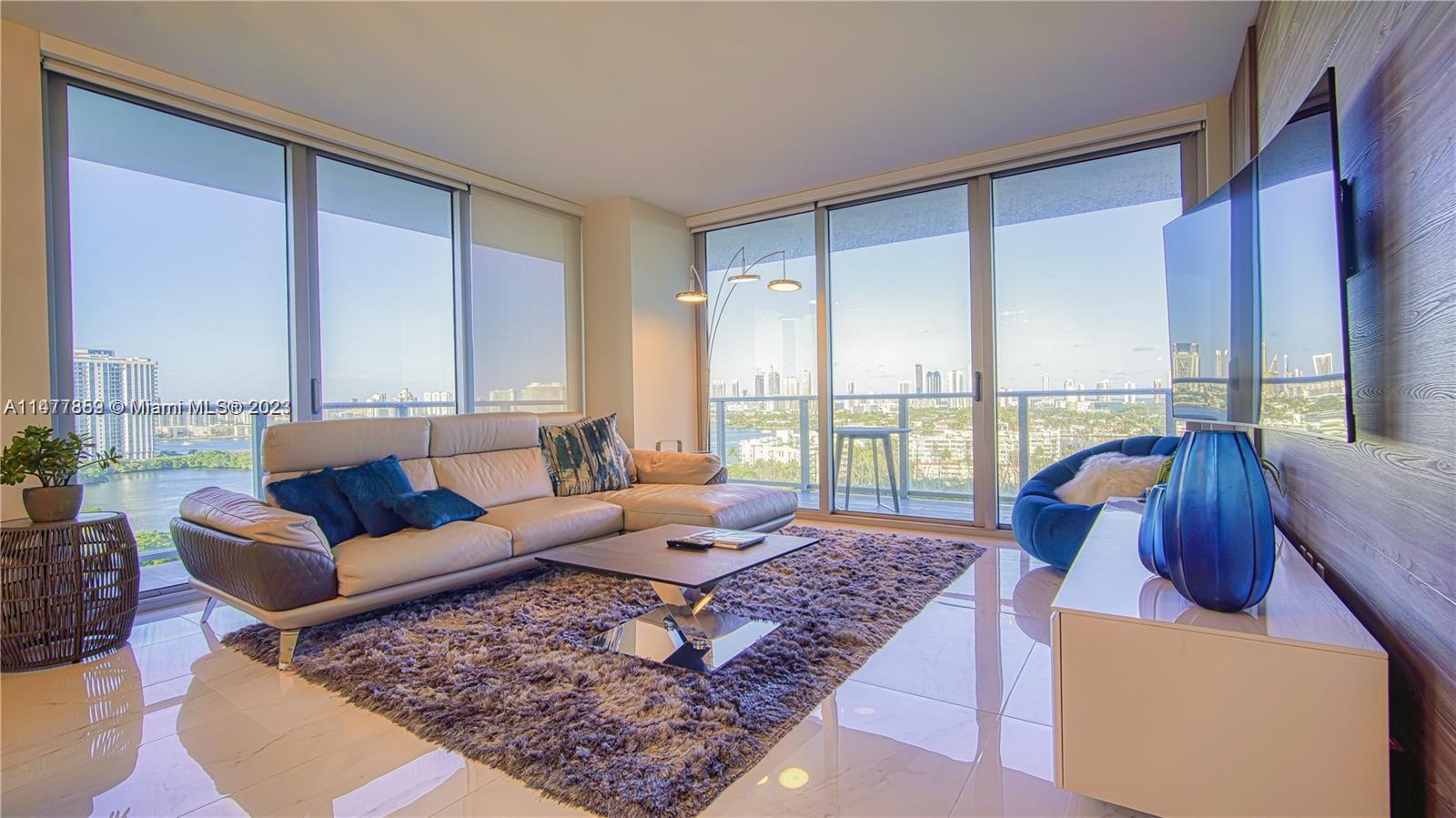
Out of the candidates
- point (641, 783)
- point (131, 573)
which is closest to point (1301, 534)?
point (641, 783)

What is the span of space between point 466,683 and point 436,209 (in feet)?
11.3

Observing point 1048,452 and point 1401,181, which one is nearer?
point 1401,181

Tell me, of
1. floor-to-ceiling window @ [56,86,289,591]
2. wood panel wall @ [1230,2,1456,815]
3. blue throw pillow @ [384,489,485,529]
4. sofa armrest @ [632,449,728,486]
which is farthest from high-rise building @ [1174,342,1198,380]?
floor-to-ceiling window @ [56,86,289,591]

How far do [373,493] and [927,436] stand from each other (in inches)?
141

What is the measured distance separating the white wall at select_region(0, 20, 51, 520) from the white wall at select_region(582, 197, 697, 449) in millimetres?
3149

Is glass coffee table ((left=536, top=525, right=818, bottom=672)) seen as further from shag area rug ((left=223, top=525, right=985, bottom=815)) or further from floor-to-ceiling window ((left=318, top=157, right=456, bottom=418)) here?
floor-to-ceiling window ((left=318, top=157, right=456, bottom=418))

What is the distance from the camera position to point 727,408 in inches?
223

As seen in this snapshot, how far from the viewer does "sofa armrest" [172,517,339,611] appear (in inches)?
87.5

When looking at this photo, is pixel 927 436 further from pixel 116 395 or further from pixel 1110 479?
pixel 116 395

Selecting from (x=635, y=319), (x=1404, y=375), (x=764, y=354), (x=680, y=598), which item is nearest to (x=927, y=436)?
(x=764, y=354)

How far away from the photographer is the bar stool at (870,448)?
4.87 metres

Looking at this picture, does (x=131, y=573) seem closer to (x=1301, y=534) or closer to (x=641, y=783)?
(x=641, y=783)

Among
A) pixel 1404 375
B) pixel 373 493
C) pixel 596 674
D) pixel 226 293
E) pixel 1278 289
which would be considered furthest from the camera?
pixel 226 293

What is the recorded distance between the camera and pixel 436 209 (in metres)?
4.41
